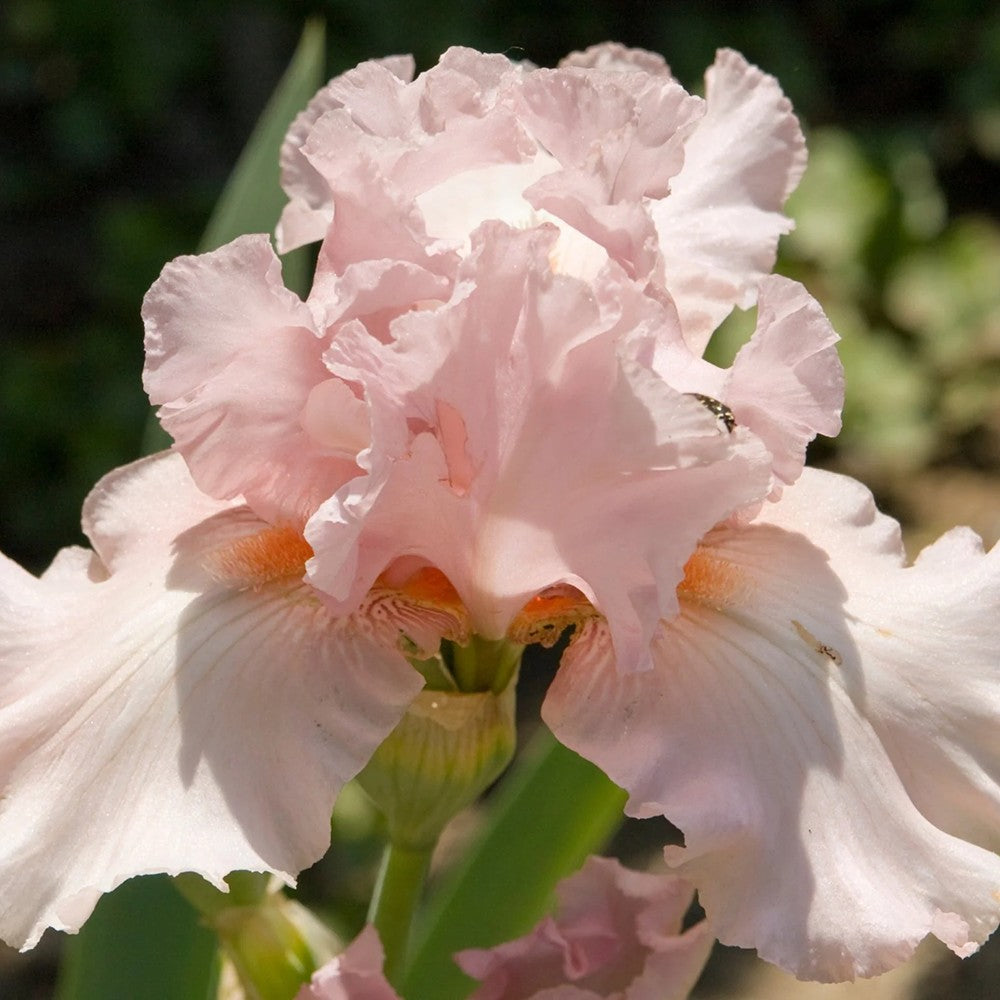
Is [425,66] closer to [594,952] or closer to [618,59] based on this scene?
[618,59]

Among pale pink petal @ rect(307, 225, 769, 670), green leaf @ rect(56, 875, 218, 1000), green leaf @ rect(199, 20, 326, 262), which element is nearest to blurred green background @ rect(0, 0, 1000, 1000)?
green leaf @ rect(199, 20, 326, 262)

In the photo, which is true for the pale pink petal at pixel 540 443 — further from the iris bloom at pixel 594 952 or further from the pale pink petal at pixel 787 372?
the iris bloom at pixel 594 952

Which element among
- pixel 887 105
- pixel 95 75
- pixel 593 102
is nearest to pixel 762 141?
pixel 593 102

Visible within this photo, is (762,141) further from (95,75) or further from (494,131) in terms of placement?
(95,75)

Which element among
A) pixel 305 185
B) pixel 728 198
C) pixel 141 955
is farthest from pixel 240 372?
pixel 141 955

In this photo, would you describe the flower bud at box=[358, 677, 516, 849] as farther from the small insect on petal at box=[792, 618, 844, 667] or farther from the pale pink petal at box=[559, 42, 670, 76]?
the pale pink petal at box=[559, 42, 670, 76]
